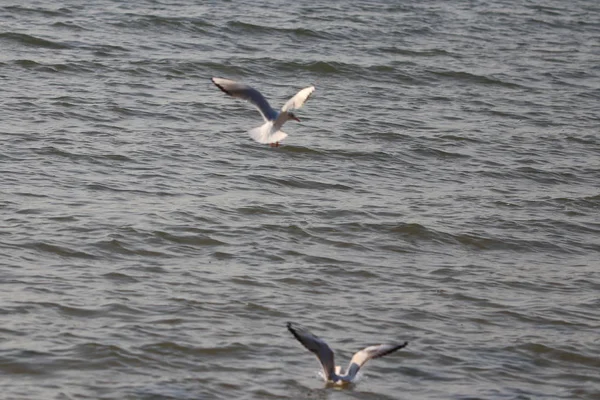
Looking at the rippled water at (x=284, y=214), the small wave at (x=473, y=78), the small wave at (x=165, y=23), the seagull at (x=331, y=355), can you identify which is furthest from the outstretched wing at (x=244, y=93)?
the small wave at (x=165, y=23)

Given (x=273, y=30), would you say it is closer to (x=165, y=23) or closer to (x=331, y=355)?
(x=165, y=23)

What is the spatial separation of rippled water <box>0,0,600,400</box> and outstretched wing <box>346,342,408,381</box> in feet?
0.67

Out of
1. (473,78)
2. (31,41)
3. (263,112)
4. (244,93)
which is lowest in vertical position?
(473,78)

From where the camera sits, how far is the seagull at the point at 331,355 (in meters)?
6.96

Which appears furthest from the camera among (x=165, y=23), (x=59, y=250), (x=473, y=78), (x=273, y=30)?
(x=273, y=30)

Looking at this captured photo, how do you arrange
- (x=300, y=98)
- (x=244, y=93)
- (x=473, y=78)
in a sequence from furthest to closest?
(x=473, y=78)
(x=244, y=93)
(x=300, y=98)

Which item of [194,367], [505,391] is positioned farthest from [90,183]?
[505,391]

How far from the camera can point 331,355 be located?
706 centimetres

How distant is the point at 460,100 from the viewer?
643 inches

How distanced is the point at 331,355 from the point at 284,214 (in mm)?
3830

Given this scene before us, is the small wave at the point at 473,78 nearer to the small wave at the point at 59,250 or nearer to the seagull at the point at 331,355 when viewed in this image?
the small wave at the point at 59,250

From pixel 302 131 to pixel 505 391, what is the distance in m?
6.84

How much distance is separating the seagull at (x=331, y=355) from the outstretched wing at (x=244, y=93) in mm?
2356

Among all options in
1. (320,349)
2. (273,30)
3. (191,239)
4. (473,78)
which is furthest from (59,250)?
(273,30)
